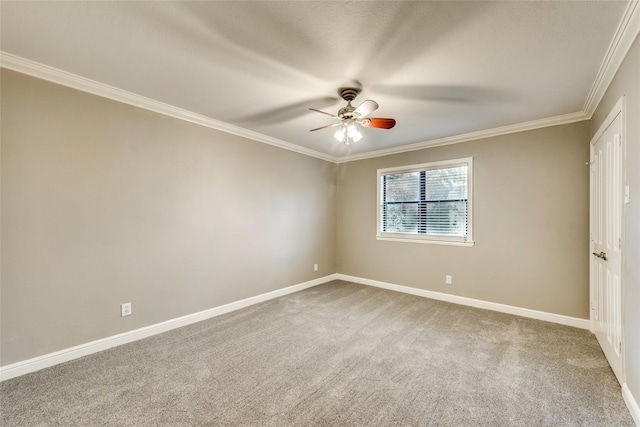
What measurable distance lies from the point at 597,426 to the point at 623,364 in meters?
0.59

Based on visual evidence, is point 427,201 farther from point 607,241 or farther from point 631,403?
point 631,403

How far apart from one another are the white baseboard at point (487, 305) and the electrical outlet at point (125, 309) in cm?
356

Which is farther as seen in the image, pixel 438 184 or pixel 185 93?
pixel 438 184

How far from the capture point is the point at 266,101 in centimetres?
290

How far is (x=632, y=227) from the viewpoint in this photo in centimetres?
182

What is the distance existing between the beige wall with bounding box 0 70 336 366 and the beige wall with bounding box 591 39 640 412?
3.72m

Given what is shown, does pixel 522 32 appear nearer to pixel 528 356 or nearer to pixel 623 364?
pixel 623 364

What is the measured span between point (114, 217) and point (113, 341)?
1.21 meters

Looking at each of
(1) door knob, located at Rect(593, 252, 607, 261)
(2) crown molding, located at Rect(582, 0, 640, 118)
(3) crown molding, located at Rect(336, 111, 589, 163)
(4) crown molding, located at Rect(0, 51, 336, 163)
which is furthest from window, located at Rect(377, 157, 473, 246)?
(4) crown molding, located at Rect(0, 51, 336, 163)

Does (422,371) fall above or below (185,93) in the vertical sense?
below

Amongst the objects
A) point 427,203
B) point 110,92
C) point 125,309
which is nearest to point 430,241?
point 427,203

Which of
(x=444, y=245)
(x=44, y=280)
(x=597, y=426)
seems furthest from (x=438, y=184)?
(x=44, y=280)

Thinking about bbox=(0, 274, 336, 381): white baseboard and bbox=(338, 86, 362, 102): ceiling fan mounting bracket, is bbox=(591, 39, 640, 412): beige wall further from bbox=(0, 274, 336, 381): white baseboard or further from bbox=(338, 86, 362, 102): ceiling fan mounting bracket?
bbox=(0, 274, 336, 381): white baseboard

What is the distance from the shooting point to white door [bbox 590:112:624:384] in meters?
2.13
